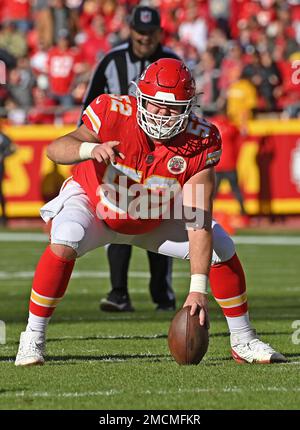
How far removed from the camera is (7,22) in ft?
68.9

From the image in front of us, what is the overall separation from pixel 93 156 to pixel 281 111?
1255 cm

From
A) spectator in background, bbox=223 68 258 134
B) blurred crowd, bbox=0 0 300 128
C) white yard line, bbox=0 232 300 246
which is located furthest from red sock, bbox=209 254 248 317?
spectator in background, bbox=223 68 258 134

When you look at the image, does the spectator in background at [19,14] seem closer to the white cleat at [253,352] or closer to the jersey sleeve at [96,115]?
the jersey sleeve at [96,115]

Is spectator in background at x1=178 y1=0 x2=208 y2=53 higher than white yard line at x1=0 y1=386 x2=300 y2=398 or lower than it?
lower

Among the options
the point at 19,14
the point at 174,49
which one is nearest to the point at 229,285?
the point at 174,49

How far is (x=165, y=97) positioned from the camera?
594cm

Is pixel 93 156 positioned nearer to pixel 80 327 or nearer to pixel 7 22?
pixel 80 327

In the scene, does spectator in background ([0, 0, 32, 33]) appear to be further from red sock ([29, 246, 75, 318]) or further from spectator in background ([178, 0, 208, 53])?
red sock ([29, 246, 75, 318])

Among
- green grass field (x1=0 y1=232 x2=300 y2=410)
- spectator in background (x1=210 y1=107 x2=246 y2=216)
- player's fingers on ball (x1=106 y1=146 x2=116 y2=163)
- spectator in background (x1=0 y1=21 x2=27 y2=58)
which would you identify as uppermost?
player's fingers on ball (x1=106 y1=146 x2=116 y2=163)

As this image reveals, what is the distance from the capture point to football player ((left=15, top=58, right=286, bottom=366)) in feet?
19.5

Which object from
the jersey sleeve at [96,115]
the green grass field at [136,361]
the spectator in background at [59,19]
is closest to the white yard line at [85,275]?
the green grass field at [136,361]

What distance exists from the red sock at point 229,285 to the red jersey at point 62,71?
13070mm

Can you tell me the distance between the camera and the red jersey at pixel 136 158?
6.05 metres

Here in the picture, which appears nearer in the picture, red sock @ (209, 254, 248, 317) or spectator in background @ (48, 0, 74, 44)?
red sock @ (209, 254, 248, 317)
